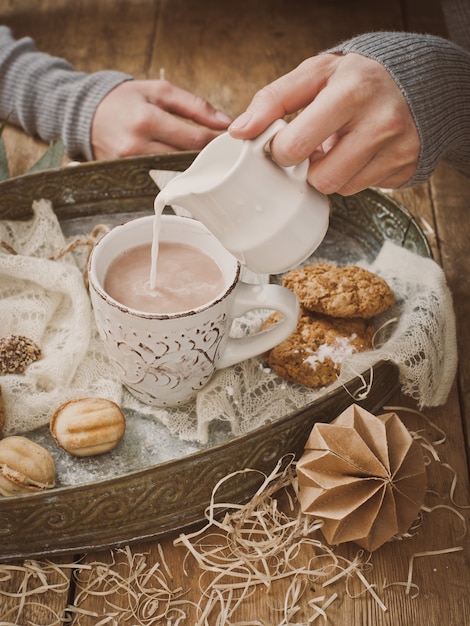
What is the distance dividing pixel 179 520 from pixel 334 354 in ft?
1.00

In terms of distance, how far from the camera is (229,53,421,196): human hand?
797 millimetres

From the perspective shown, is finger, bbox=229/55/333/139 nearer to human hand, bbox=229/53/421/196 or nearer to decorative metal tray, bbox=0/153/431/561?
human hand, bbox=229/53/421/196

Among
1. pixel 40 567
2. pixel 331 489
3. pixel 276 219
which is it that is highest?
pixel 276 219

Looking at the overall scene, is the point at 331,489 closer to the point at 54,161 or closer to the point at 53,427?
the point at 53,427

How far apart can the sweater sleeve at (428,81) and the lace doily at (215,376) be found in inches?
7.4

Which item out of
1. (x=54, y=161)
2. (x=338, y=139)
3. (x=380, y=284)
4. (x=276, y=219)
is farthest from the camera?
(x=54, y=161)

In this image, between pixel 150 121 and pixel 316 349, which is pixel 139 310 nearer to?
pixel 316 349

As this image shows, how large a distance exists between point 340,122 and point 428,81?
0.63 feet

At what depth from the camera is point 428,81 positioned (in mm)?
955

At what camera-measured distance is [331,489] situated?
858mm

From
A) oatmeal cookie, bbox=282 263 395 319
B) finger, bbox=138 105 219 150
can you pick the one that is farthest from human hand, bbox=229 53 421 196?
finger, bbox=138 105 219 150

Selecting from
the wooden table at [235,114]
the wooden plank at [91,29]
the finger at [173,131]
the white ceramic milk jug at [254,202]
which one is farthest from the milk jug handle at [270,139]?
the wooden plank at [91,29]

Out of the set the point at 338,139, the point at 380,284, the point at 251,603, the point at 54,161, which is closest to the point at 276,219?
the point at 338,139

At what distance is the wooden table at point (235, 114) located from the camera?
2.76 feet
